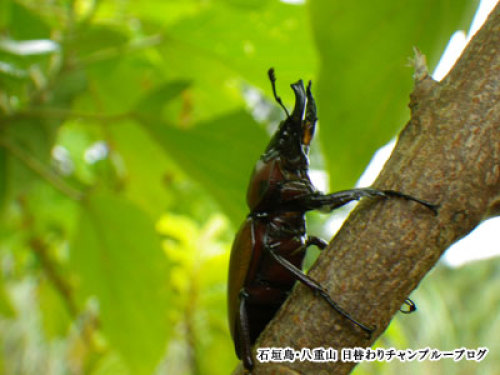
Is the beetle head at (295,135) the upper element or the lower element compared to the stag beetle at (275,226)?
upper

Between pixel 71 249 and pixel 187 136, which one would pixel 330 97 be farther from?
pixel 71 249

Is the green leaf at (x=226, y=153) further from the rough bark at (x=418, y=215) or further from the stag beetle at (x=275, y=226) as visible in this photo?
the rough bark at (x=418, y=215)

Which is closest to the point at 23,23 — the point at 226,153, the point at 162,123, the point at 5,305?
the point at 162,123

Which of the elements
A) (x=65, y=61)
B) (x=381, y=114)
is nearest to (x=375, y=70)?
(x=381, y=114)

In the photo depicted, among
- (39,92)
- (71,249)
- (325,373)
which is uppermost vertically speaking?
(325,373)

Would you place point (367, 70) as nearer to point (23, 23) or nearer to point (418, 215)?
point (418, 215)

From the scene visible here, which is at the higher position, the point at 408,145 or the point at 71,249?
the point at 408,145

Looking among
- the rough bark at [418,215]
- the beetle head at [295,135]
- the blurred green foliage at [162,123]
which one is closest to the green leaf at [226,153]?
the blurred green foliage at [162,123]

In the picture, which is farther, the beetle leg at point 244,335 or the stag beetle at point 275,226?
the stag beetle at point 275,226
